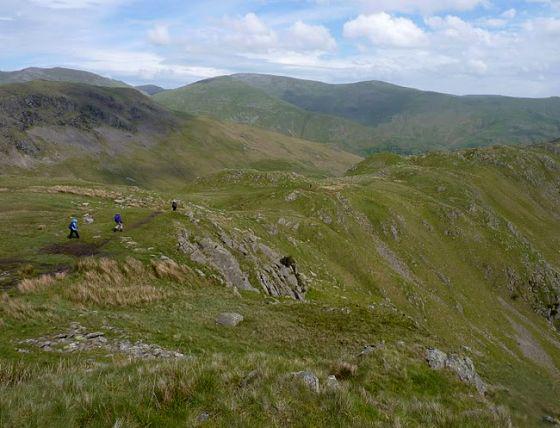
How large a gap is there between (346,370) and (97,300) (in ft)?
52.0

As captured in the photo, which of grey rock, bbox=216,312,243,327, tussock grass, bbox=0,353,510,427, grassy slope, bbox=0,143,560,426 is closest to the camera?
tussock grass, bbox=0,353,510,427

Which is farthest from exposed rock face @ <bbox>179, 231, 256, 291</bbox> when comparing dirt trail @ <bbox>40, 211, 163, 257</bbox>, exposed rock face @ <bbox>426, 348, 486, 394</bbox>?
exposed rock face @ <bbox>426, 348, 486, 394</bbox>

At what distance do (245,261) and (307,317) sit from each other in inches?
603

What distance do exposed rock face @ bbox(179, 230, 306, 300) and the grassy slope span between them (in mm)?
1825

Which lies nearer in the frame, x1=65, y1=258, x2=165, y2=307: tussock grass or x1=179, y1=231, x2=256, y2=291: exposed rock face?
x1=65, y1=258, x2=165, y2=307: tussock grass

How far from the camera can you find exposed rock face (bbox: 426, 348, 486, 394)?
18.8 metres

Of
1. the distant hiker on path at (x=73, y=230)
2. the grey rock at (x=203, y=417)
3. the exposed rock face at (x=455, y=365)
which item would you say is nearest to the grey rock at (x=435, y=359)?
the exposed rock face at (x=455, y=365)

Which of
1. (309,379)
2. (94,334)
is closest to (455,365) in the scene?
(309,379)

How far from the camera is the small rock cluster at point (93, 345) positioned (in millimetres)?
16750

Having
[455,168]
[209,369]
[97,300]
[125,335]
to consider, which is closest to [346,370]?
[209,369]

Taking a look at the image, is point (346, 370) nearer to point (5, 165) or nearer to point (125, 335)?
point (125, 335)

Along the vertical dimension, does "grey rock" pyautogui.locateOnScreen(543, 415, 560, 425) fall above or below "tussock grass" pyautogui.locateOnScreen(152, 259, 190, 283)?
below

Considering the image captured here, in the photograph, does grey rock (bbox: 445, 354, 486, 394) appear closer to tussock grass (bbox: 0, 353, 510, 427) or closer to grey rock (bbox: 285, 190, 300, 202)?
tussock grass (bbox: 0, 353, 510, 427)

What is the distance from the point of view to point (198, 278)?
32094mm
